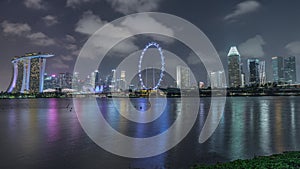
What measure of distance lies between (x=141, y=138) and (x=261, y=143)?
269 inches

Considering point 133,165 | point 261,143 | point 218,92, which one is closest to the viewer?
point 133,165

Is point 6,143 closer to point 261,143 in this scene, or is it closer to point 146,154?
point 146,154

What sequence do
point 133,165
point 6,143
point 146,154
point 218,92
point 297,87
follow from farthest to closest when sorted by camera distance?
point 218,92
point 297,87
point 6,143
point 146,154
point 133,165

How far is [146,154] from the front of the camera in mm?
12086

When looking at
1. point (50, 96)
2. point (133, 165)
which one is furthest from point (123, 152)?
point (50, 96)

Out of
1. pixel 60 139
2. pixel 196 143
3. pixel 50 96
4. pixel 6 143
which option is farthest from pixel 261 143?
pixel 50 96

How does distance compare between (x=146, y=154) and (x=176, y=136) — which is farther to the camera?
(x=176, y=136)

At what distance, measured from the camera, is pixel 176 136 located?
16.8 metres

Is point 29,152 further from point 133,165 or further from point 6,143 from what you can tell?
point 133,165

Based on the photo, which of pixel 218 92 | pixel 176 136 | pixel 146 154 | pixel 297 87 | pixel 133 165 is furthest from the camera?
→ pixel 218 92

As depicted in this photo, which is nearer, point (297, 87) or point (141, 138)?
point (141, 138)

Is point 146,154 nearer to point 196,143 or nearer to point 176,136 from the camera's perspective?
point 196,143

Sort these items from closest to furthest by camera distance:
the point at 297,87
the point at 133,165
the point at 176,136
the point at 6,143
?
the point at 133,165
the point at 6,143
the point at 176,136
the point at 297,87

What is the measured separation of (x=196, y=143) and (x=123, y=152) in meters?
4.23
